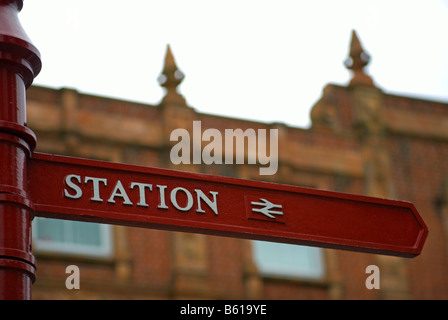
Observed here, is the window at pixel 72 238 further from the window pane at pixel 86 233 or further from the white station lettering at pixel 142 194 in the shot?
the white station lettering at pixel 142 194

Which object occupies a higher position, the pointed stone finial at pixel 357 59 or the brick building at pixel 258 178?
the pointed stone finial at pixel 357 59

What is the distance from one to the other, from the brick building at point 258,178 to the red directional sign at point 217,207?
42.1 feet

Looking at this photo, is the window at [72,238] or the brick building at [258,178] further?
the brick building at [258,178]

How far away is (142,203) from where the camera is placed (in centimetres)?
438

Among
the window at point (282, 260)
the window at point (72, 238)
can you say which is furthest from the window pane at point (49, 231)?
the window at point (282, 260)

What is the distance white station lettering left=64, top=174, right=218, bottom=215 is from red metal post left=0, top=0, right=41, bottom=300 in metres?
0.27

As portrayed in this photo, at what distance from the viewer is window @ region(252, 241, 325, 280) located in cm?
1950

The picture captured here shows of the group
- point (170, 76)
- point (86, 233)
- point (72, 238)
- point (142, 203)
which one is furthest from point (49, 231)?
point (142, 203)

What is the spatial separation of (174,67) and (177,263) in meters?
4.11

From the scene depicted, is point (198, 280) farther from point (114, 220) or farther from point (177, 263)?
point (114, 220)

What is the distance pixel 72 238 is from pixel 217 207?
45.0ft

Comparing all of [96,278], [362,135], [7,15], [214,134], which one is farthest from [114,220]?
[362,135]

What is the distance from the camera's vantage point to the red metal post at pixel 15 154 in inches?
148

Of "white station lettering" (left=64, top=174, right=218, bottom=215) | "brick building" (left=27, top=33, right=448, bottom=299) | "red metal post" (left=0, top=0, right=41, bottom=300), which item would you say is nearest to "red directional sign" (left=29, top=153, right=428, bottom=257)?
"white station lettering" (left=64, top=174, right=218, bottom=215)
